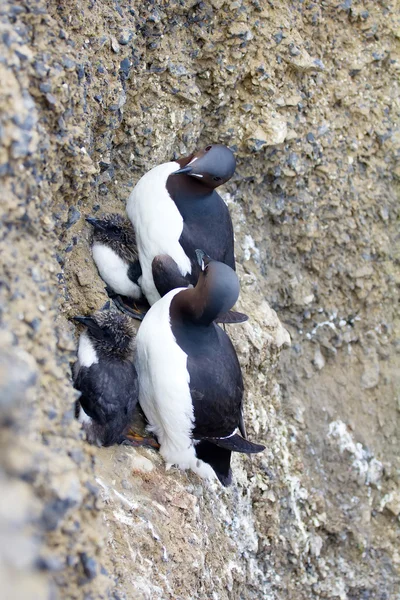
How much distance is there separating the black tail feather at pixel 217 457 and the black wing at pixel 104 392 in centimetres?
62

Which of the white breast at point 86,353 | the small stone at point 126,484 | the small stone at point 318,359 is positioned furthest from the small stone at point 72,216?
the small stone at point 318,359

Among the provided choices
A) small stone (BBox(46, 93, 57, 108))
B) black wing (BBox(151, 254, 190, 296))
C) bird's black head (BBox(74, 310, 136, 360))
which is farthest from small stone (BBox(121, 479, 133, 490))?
small stone (BBox(46, 93, 57, 108))

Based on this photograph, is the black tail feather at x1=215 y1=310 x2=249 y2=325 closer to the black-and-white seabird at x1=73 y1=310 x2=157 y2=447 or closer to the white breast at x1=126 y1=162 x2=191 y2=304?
the white breast at x1=126 y1=162 x2=191 y2=304

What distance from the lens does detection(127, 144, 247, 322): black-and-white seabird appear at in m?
4.98

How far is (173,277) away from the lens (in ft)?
16.3

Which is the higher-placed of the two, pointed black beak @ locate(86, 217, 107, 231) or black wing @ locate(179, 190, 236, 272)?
black wing @ locate(179, 190, 236, 272)

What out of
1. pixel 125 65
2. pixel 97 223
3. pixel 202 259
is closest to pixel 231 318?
pixel 202 259

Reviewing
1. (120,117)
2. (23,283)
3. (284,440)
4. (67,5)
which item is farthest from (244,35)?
(23,283)

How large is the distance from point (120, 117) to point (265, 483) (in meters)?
2.98

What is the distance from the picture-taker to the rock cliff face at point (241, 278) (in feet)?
9.33

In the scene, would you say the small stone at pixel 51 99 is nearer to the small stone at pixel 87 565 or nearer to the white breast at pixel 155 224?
the white breast at pixel 155 224

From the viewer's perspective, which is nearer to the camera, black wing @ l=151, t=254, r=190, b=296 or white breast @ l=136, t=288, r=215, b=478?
white breast @ l=136, t=288, r=215, b=478

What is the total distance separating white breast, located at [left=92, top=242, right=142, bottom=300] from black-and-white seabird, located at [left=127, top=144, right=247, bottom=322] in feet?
0.36

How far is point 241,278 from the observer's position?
254 inches
